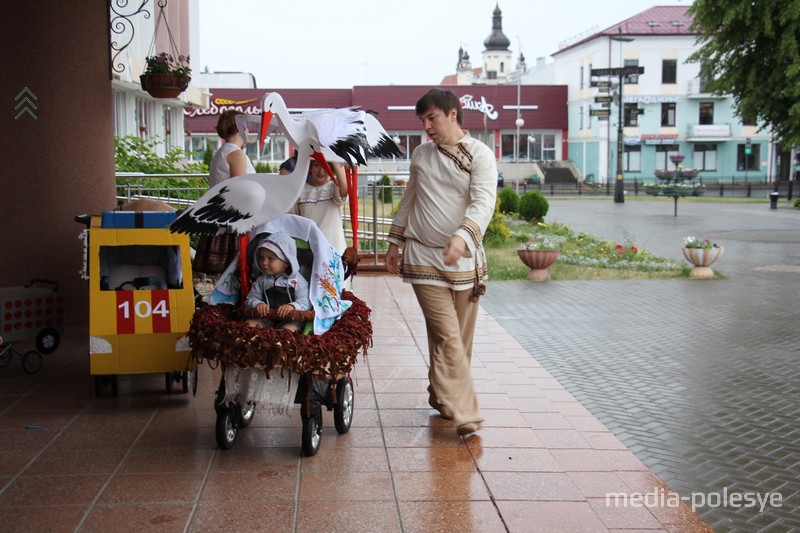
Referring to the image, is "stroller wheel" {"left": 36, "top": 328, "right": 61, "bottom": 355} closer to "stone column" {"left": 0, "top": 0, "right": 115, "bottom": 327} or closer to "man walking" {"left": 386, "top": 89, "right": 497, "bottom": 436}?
"stone column" {"left": 0, "top": 0, "right": 115, "bottom": 327}

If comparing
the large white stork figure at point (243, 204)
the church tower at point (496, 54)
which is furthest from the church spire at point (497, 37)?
the large white stork figure at point (243, 204)

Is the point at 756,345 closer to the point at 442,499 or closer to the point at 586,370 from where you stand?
the point at 586,370

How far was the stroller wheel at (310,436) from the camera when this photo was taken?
5.12 meters

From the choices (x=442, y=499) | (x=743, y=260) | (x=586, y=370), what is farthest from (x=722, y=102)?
(x=442, y=499)

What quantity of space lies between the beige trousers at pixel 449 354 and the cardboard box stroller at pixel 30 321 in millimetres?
3359

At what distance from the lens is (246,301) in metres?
5.30

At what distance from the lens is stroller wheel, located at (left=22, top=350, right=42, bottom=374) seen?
7.08 metres

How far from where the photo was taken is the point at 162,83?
10.6 m

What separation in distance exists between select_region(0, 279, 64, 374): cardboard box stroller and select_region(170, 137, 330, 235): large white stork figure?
271 cm

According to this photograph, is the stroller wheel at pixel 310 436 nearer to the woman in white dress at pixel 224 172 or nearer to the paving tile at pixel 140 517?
the paving tile at pixel 140 517

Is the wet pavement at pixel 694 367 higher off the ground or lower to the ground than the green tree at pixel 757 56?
lower

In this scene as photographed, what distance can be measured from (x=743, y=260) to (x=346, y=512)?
48.9ft

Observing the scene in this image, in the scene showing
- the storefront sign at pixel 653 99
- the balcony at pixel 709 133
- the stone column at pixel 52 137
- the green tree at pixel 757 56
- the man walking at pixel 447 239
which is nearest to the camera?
the man walking at pixel 447 239

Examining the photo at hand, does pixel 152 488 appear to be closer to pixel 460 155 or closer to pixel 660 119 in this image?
pixel 460 155
